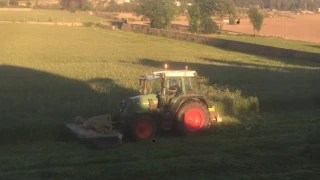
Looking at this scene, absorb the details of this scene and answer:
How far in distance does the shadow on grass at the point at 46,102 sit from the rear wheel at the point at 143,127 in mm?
1847

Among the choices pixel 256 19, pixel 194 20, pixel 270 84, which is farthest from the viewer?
pixel 194 20

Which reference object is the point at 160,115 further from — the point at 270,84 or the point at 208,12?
the point at 208,12

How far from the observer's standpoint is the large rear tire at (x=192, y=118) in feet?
43.6

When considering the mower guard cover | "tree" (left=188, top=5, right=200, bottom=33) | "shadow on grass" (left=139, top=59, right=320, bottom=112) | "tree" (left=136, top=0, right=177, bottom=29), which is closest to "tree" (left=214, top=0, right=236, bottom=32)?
"tree" (left=188, top=5, right=200, bottom=33)

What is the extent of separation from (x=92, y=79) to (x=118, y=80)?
137cm

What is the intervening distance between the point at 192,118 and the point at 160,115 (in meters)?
0.80

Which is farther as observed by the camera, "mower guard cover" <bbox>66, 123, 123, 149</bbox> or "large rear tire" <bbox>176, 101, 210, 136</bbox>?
"large rear tire" <bbox>176, 101, 210, 136</bbox>

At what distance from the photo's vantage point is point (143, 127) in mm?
12820

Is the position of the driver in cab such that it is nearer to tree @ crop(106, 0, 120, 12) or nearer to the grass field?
the grass field

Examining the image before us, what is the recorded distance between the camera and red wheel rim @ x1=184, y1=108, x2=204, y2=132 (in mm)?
13359

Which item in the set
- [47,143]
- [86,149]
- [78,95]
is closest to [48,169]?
[86,149]

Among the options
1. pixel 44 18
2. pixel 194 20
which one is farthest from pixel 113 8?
pixel 194 20

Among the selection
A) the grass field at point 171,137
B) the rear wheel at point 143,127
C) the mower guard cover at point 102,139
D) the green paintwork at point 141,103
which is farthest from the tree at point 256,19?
the mower guard cover at point 102,139

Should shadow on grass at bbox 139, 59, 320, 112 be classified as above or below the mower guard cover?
below
